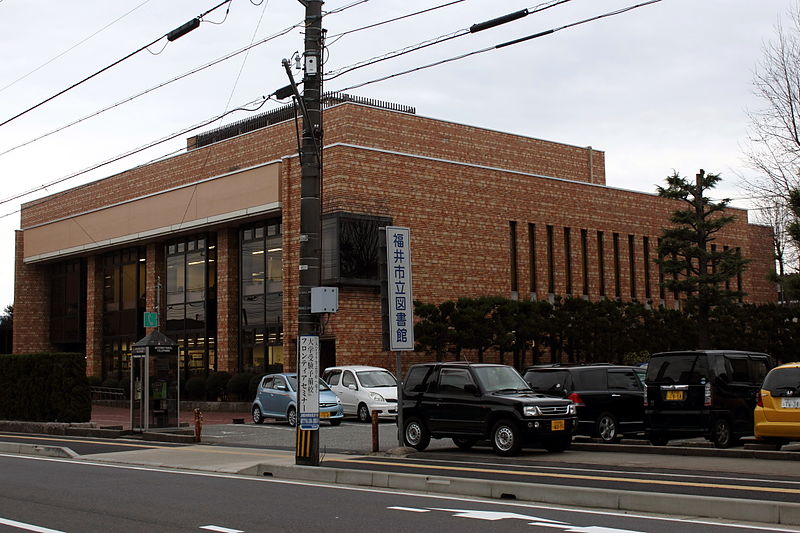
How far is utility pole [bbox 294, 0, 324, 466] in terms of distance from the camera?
52.9 ft

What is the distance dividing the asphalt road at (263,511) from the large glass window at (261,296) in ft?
79.6

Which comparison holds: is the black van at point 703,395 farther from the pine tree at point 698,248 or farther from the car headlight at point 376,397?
the pine tree at point 698,248

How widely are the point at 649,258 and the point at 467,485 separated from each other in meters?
35.2

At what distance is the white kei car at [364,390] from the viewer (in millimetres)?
28344

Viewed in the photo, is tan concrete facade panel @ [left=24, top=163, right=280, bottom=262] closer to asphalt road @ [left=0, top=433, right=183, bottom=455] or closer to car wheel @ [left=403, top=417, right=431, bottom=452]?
asphalt road @ [left=0, top=433, right=183, bottom=455]

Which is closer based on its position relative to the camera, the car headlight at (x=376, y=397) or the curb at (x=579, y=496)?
the curb at (x=579, y=496)

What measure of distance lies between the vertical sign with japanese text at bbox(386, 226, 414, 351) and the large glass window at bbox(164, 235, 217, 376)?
24.7 metres

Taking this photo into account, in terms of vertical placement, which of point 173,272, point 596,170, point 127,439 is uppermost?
point 596,170

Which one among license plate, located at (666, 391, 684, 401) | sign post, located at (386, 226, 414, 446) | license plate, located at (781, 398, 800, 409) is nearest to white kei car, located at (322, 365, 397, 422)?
sign post, located at (386, 226, 414, 446)

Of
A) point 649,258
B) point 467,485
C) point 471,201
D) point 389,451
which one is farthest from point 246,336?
point 467,485

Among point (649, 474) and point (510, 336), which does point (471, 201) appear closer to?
point (510, 336)

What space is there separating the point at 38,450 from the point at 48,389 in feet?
23.1

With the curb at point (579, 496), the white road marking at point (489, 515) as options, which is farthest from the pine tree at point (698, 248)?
the white road marking at point (489, 515)

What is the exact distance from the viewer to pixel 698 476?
13469mm
